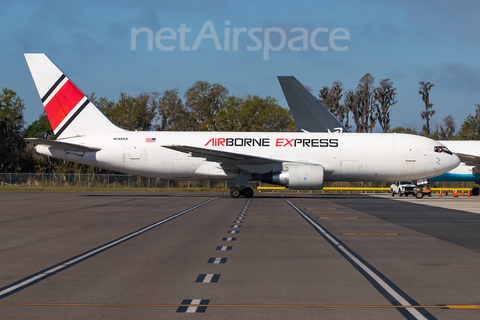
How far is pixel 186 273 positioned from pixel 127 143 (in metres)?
25.1

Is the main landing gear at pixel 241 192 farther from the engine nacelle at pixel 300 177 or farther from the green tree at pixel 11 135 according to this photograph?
the green tree at pixel 11 135

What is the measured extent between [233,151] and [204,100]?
1931 inches

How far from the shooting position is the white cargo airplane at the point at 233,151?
1212 inches

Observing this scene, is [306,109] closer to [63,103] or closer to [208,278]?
[63,103]

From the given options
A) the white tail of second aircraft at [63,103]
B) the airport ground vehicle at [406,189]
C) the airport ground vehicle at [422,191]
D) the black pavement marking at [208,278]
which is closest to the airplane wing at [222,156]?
the white tail of second aircraft at [63,103]

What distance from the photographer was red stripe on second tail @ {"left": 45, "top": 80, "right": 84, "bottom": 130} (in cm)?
3228

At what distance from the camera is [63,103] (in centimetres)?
3241

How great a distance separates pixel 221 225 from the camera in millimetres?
14625

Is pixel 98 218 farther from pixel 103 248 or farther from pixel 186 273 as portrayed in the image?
pixel 186 273

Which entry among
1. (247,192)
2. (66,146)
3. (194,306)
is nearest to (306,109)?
(247,192)

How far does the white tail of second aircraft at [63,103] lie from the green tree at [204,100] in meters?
44.7

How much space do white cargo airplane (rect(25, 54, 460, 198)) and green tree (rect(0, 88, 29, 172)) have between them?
3593 cm

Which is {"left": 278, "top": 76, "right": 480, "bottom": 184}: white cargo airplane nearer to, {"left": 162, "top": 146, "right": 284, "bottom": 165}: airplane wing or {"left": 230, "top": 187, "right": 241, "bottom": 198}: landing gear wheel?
{"left": 162, "top": 146, "right": 284, "bottom": 165}: airplane wing

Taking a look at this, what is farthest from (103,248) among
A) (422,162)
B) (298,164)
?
(422,162)
